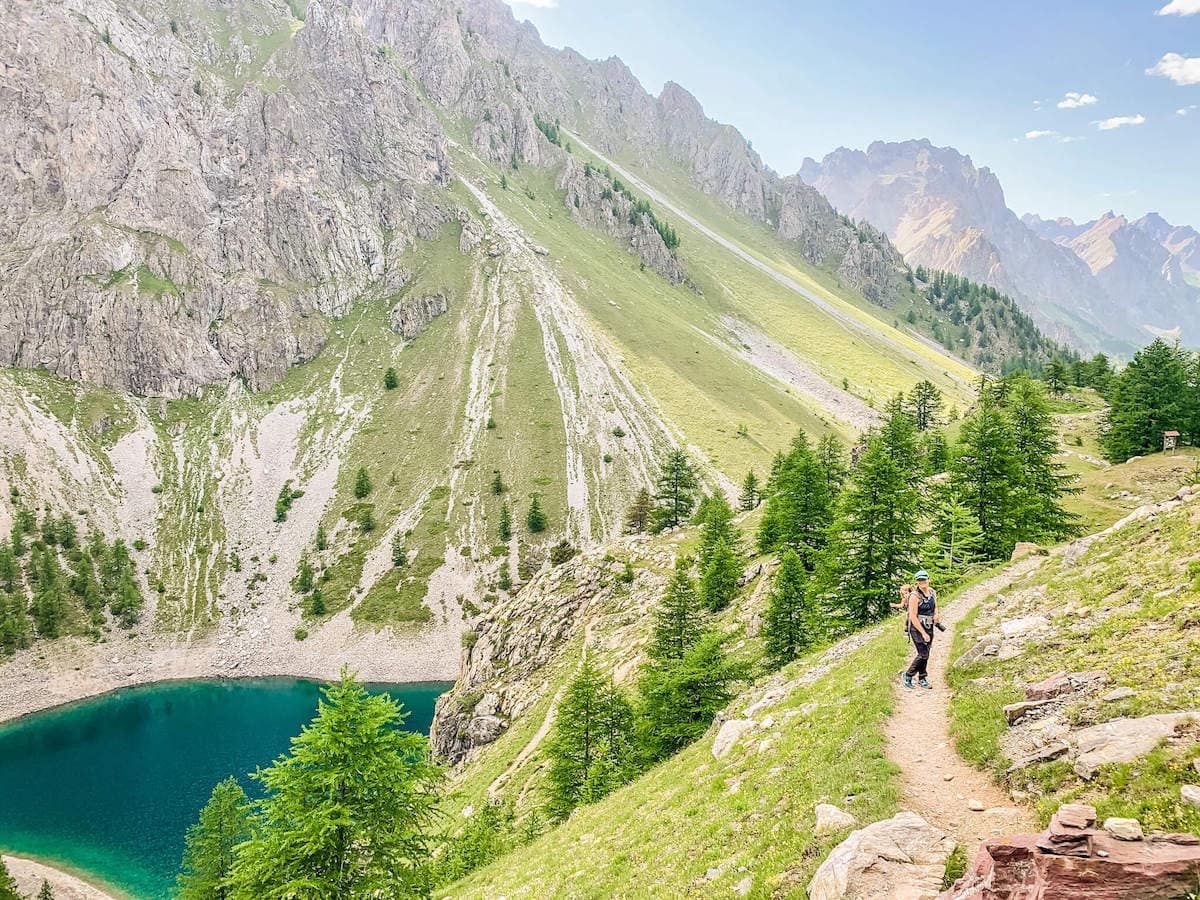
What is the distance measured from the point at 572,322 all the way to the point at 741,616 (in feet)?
464

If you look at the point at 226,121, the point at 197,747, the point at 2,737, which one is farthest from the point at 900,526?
the point at 226,121

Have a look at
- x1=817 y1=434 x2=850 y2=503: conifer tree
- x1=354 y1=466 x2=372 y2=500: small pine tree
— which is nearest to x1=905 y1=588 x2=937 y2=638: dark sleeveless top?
x1=817 y1=434 x2=850 y2=503: conifer tree

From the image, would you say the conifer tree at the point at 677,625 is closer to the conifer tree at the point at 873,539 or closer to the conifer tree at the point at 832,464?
the conifer tree at the point at 873,539

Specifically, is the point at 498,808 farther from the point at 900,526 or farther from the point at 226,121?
the point at 226,121

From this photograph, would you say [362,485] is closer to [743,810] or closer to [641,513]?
[641,513]

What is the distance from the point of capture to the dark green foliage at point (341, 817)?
17.2m

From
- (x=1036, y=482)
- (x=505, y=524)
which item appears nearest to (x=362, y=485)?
(x=505, y=524)

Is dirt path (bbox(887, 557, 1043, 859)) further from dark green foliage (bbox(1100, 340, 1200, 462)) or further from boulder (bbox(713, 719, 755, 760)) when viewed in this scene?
dark green foliage (bbox(1100, 340, 1200, 462))

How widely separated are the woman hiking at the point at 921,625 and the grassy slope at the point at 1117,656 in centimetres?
91

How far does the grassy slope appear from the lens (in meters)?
8.84

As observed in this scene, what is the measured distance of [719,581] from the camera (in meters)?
47.0

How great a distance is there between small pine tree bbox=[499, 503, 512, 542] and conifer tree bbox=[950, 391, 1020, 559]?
95.9m

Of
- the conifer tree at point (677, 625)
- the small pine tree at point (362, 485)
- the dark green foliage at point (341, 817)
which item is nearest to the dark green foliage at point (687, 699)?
the conifer tree at point (677, 625)

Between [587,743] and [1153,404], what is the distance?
5655 cm
